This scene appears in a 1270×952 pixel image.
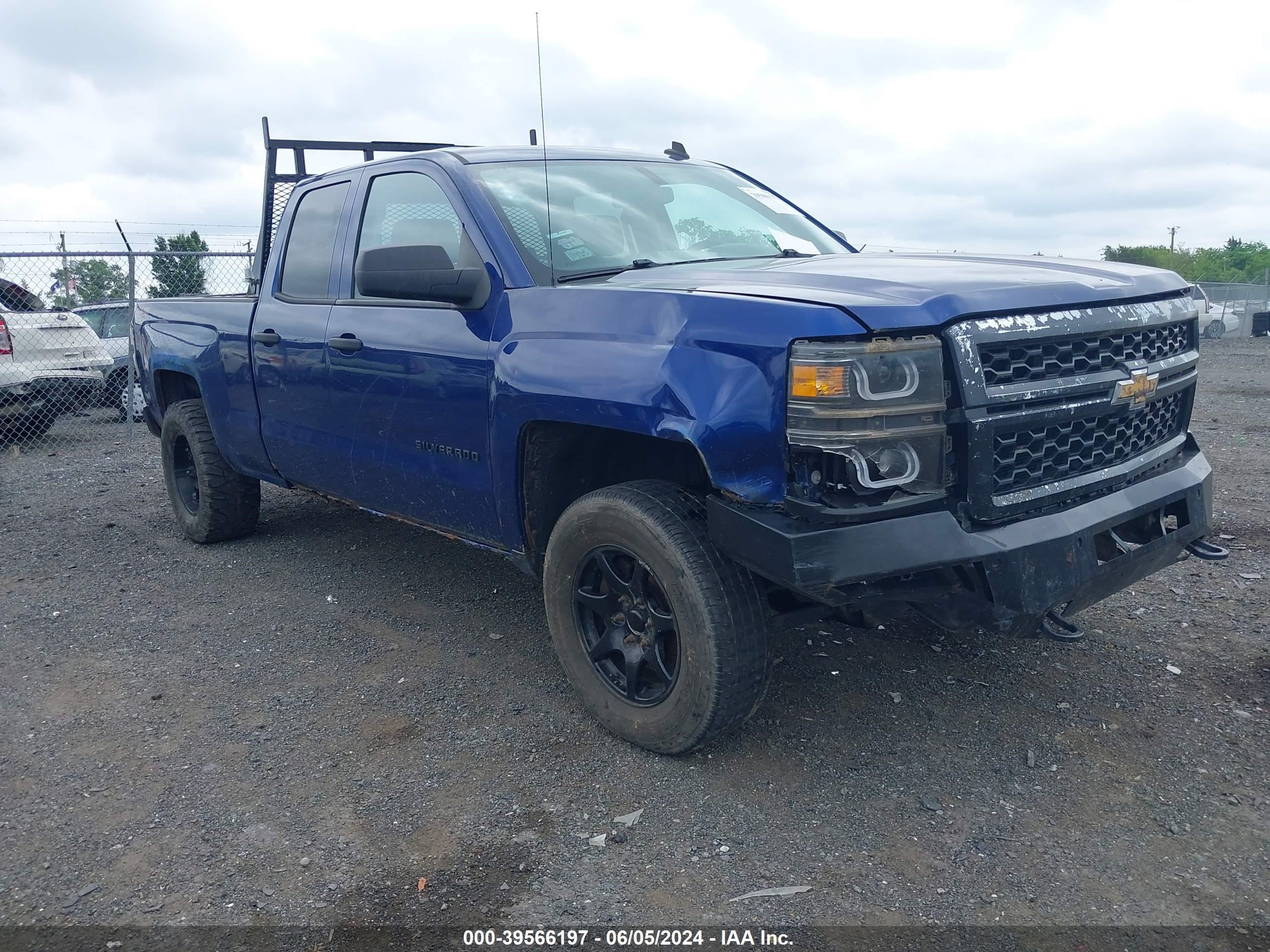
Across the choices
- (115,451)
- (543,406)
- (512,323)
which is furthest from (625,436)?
(115,451)

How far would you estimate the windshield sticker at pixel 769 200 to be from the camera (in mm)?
4539

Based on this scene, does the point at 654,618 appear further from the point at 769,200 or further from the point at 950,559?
the point at 769,200

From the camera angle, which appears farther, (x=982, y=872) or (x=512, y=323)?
(x=512, y=323)

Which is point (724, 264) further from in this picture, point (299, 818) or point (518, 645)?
point (299, 818)

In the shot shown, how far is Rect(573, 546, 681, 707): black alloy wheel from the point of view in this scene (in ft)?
10.4

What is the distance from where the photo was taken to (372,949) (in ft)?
7.97

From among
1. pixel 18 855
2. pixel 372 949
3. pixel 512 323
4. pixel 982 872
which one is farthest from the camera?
pixel 512 323

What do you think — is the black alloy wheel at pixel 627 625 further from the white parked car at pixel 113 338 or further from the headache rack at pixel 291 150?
the white parked car at pixel 113 338

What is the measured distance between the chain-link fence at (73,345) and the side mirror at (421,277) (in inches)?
257

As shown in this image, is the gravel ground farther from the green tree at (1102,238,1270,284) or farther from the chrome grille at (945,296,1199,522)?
the green tree at (1102,238,1270,284)

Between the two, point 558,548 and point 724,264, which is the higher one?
point 724,264

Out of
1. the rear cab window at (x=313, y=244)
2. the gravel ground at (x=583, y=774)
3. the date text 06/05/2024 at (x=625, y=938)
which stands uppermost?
the rear cab window at (x=313, y=244)

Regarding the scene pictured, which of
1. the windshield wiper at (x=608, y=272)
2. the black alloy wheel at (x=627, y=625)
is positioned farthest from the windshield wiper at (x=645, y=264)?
the black alloy wheel at (x=627, y=625)

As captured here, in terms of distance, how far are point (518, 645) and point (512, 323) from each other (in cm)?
149
